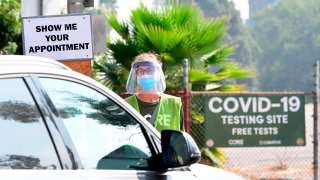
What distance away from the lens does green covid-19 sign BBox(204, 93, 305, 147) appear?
41.0 feet

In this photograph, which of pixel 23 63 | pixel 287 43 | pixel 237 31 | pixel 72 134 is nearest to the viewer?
pixel 23 63

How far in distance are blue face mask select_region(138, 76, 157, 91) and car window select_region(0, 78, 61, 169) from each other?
245 centimetres

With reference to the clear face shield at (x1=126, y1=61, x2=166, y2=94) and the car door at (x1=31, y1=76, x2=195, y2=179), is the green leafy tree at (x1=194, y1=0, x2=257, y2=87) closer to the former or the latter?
the clear face shield at (x1=126, y1=61, x2=166, y2=94)

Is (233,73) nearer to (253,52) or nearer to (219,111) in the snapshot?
(219,111)

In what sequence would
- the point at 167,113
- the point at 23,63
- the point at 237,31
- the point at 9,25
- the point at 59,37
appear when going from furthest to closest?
the point at 237,31 → the point at 9,25 → the point at 59,37 → the point at 167,113 → the point at 23,63

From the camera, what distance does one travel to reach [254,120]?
12672mm

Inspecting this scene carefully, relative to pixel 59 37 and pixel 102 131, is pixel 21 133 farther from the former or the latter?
pixel 59 37

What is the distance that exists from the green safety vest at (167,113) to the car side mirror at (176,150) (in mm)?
1755

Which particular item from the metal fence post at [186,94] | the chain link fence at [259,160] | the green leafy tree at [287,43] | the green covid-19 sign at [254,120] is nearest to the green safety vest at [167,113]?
the metal fence post at [186,94]

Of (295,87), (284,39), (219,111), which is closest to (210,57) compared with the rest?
(219,111)

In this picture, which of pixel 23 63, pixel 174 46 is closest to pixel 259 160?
pixel 174 46

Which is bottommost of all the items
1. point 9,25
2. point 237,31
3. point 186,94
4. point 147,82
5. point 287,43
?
point 186,94

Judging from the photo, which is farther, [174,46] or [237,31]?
[237,31]

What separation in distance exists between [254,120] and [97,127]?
8.69m
